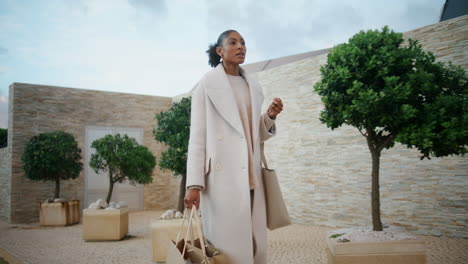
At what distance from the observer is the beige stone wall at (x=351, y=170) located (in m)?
4.57

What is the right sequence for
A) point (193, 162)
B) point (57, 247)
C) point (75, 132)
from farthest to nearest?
1. point (75, 132)
2. point (57, 247)
3. point (193, 162)

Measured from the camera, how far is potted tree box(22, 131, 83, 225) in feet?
22.5

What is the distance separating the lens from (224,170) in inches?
62.5

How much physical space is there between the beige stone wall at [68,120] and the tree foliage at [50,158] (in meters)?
0.96

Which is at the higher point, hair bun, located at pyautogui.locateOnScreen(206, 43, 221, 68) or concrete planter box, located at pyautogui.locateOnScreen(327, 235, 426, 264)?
hair bun, located at pyautogui.locateOnScreen(206, 43, 221, 68)

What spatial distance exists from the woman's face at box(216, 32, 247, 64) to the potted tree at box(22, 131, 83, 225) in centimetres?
638

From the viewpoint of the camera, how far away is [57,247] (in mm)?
4867

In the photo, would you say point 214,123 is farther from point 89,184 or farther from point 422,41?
point 89,184

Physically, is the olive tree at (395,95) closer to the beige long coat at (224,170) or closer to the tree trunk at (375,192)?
the tree trunk at (375,192)

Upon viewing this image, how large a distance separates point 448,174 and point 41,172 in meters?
7.14

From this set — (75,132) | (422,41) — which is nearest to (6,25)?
(75,132)

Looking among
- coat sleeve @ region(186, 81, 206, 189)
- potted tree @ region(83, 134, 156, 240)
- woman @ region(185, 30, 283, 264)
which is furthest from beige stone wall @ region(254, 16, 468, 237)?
coat sleeve @ region(186, 81, 206, 189)

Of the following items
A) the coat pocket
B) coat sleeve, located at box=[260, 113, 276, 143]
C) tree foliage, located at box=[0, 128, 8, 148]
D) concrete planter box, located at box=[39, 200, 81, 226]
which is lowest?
concrete planter box, located at box=[39, 200, 81, 226]

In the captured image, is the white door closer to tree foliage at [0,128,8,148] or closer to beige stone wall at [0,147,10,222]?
beige stone wall at [0,147,10,222]
